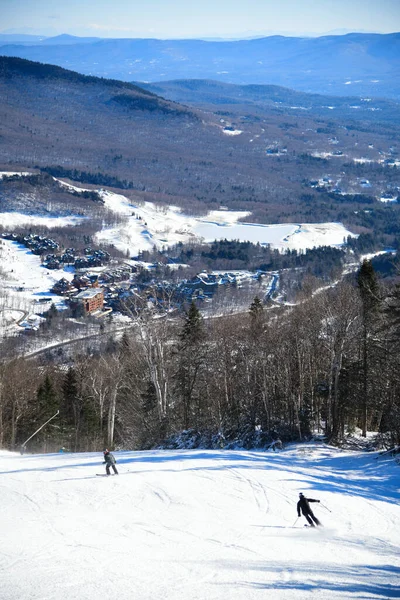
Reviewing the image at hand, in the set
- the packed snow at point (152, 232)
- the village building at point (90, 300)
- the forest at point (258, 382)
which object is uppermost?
the forest at point (258, 382)

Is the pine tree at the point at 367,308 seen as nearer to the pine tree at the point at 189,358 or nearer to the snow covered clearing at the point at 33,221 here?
the pine tree at the point at 189,358

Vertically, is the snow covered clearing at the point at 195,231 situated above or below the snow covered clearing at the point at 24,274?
above

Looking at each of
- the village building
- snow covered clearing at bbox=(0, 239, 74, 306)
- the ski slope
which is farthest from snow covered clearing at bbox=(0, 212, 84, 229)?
the ski slope

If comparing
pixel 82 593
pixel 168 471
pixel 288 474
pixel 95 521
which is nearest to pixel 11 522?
pixel 95 521

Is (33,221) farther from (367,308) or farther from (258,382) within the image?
(367,308)

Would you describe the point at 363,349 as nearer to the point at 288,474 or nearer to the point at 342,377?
the point at 342,377

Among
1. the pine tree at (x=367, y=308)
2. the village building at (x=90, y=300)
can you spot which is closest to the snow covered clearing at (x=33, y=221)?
the village building at (x=90, y=300)
